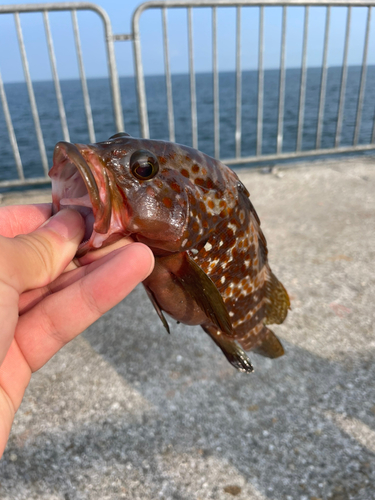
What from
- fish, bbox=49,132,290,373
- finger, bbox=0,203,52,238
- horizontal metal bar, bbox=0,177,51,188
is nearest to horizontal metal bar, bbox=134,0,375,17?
horizontal metal bar, bbox=0,177,51,188

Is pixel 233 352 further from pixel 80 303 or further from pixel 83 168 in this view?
pixel 83 168

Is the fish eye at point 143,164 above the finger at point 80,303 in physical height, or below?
above

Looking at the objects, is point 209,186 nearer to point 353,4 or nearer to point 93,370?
point 93,370

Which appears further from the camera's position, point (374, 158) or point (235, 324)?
point (374, 158)

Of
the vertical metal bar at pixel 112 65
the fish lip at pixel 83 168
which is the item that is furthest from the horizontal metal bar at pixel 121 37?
the fish lip at pixel 83 168

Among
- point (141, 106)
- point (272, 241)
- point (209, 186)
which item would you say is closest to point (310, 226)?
point (272, 241)

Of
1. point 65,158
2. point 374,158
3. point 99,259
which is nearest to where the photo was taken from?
point 65,158

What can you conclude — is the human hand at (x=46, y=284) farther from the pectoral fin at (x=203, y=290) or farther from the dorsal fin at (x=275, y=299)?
the dorsal fin at (x=275, y=299)

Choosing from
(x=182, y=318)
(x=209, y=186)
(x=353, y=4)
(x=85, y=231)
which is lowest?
(x=182, y=318)
